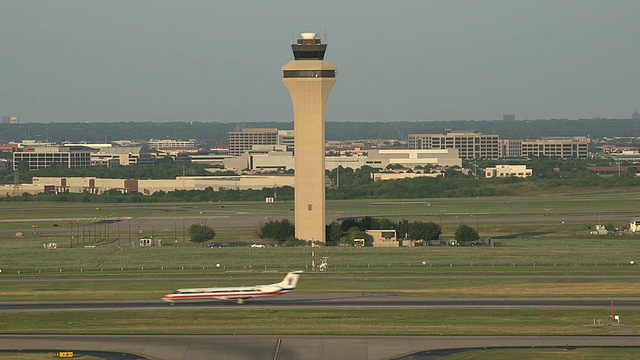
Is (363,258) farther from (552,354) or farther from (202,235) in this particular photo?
(552,354)

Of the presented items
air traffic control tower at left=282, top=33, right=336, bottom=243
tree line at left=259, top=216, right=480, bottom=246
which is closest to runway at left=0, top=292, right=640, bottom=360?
air traffic control tower at left=282, top=33, right=336, bottom=243

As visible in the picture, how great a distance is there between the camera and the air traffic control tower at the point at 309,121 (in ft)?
482

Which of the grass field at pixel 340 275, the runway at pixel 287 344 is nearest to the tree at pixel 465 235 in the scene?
the grass field at pixel 340 275

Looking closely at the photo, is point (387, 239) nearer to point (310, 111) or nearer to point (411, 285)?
point (310, 111)

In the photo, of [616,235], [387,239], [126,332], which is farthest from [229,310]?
[616,235]

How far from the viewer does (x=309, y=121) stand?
149000mm

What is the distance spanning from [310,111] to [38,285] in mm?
46333

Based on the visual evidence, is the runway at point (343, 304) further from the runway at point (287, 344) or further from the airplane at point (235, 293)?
the runway at point (287, 344)

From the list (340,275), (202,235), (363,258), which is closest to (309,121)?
→ (363,258)

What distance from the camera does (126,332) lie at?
288 ft

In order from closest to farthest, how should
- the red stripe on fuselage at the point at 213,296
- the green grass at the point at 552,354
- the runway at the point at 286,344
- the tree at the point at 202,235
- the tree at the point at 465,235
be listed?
the green grass at the point at 552,354
the runway at the point at 286,344
the red stripe on fuselage at the point at 213,296
the tree at the point at 465,235
the tree at the point at 202,235

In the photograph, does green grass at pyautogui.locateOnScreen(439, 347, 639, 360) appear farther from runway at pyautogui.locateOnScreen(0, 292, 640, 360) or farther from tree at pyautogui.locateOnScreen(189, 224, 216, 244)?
tree at pyautogui.locateOnScreen(189, 224, 216, 244)

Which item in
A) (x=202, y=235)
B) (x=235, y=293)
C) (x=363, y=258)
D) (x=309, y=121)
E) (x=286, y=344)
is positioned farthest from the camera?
(x=202, y=235)

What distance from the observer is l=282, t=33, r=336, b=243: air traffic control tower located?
147000 millimetres
